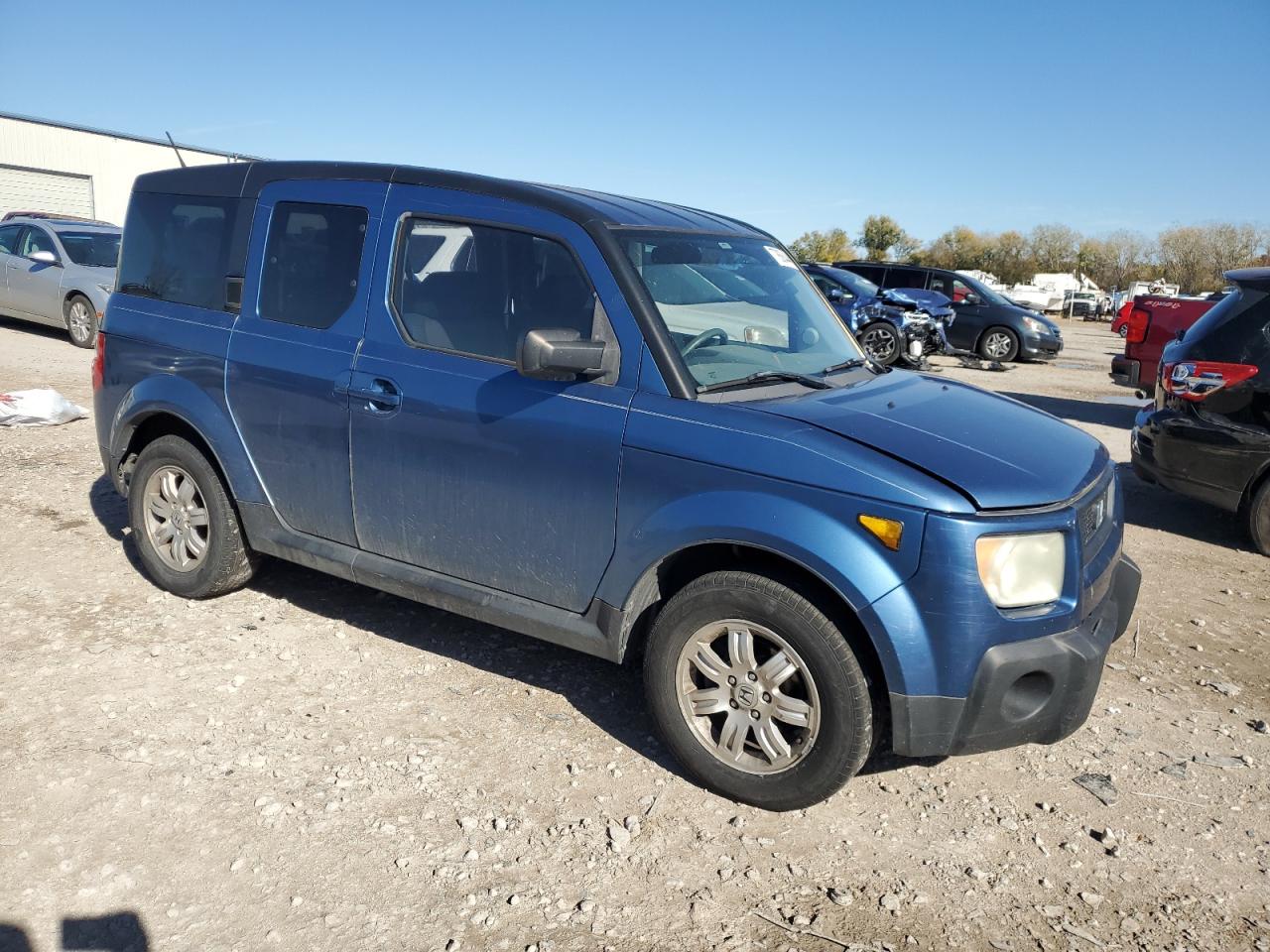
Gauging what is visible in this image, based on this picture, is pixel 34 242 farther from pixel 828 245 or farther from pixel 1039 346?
pixel 828 245

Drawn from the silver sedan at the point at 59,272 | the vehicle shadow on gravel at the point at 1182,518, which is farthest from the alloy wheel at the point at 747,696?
the silver sedan at the point at 59,272

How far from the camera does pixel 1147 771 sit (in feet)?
12.4

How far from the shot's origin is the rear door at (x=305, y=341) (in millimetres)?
4203

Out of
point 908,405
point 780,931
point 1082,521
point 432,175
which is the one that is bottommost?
point 780,931

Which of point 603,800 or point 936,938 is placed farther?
point 603,800

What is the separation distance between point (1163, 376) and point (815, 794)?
4.75 m

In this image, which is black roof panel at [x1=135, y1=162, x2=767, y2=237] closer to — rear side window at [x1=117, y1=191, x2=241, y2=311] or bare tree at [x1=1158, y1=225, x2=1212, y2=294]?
rear side window at [x1=117, y1=191, x2=241, y2=311]

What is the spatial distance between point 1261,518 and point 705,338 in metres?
4.56

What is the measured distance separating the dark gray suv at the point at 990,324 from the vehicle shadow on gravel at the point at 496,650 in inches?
614

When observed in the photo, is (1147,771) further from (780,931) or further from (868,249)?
(868,249)

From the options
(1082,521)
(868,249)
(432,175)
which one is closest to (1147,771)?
(1082,521)

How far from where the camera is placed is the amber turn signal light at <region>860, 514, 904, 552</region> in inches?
121

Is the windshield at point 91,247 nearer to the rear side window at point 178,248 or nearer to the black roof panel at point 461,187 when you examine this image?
the rear side window at point 178,248

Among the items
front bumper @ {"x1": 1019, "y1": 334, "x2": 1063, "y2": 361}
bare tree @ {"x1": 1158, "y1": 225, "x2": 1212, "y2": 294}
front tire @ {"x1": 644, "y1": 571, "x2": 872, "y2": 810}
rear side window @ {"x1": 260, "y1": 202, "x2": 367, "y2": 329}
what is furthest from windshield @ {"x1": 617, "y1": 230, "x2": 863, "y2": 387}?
bare tree @ {"x1": 1158, "y1": 225, "x2": 1212, "y2": 294}
